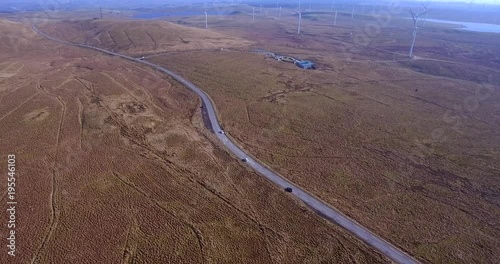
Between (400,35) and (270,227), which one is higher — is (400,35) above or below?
above

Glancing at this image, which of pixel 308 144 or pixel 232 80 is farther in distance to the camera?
pixel 232 80

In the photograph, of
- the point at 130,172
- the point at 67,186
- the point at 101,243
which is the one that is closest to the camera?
the point at 101,243

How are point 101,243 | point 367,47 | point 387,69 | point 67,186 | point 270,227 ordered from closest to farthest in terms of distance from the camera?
point 101,243, point 270,227, point 67,186, point 387,69, point 367,47

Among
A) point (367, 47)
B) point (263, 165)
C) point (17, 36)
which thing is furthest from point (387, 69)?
point (17, 36)

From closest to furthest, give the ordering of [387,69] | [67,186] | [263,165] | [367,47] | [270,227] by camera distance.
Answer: [270,227] < [67,186] < [263,165] < [387,69] < [367,47]

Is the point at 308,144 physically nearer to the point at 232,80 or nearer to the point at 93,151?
the point at 93,151

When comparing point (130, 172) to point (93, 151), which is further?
point (93, 151)

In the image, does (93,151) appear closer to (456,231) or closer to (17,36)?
(456,231)

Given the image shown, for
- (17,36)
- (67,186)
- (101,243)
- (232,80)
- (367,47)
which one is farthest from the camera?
(367,47)

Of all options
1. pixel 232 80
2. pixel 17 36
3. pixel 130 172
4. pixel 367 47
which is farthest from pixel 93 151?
pixel 367 47
